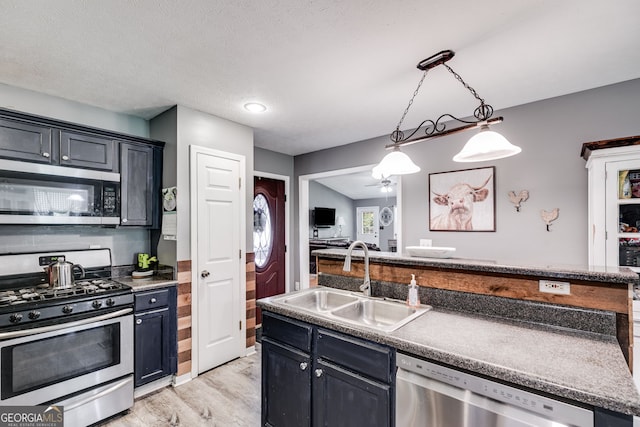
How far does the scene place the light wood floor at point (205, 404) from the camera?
7.12 ft

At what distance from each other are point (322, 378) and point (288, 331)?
331mm

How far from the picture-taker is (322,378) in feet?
5.22

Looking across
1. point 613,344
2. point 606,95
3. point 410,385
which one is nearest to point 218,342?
point 410,385

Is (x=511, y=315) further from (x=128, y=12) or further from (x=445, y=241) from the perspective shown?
(x=128, y=12)

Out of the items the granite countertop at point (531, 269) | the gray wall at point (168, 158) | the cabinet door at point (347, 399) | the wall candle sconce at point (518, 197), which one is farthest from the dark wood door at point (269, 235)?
the wall candle sconce at point (518, 197)

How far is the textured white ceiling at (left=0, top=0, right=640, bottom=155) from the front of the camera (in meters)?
1.53

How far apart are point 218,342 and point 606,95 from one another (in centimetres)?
411

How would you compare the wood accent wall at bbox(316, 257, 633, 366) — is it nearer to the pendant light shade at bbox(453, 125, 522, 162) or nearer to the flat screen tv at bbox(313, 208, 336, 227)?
the pendant light shade at bbox(453, 125, 522, 162)

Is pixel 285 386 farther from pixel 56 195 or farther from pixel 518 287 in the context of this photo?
pixel 56 195

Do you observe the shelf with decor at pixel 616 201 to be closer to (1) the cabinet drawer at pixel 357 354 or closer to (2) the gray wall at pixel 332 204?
(1) the cabinet drawer at pixel 357 354

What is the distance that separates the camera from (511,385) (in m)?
1.06

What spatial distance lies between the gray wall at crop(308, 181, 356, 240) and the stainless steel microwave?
5632 millimetres

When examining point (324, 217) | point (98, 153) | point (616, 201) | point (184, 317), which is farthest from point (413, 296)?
point (324, 217)

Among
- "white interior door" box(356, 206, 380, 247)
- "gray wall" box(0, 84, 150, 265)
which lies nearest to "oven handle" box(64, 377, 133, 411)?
"gray wall" box(0, 84, 150, 265)
